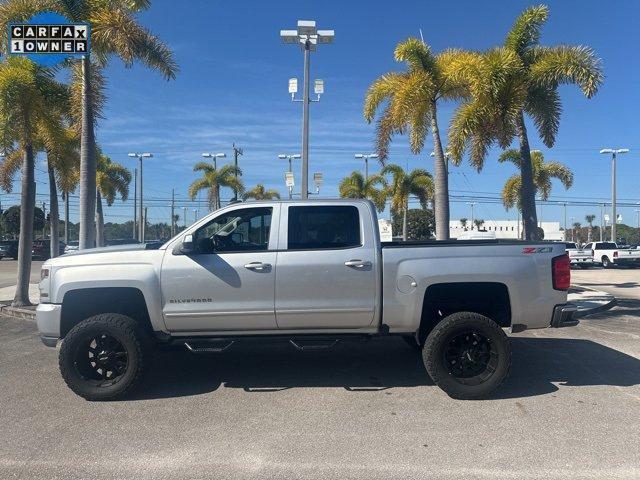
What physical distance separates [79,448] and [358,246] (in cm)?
318

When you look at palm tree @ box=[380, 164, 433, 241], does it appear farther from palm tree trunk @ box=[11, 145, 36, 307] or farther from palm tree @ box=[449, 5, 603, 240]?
palm tree trunk @ box=[11, 145, 36, 307]

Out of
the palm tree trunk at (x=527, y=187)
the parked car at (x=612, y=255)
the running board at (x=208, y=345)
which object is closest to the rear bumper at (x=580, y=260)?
the parked car at (x=612, y=255)

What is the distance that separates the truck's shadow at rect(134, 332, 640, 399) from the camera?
20.5 ft

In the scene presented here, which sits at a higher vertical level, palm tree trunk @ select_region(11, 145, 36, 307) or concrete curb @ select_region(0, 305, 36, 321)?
palm tree trunk @ select_region(11, 145, 36, 307)

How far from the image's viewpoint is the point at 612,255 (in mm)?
31875

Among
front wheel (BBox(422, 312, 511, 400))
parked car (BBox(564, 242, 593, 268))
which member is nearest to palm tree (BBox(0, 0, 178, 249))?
front wheel (BBox(422, 312, 511, 400))

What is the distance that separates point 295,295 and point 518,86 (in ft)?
30.4

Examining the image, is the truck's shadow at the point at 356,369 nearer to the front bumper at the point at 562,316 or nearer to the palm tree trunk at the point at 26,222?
the front bumper at the point at 562,316

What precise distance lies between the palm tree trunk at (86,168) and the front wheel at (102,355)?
6038 millimetres

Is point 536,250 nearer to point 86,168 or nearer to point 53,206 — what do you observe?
Answer: point 86,168

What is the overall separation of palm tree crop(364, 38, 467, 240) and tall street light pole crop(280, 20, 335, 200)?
7.50ft

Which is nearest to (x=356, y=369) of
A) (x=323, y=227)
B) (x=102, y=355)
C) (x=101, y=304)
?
(x=323, y=227)

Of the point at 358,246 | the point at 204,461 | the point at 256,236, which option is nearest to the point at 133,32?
the point at 256,236

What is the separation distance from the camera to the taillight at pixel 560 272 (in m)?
5.86
